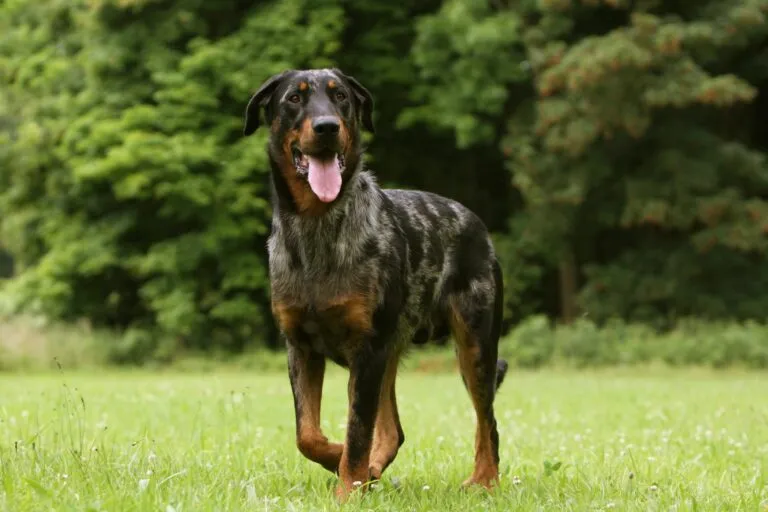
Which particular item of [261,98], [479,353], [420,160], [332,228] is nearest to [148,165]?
[420,160]

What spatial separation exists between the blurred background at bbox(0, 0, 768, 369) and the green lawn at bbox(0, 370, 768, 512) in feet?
33.3

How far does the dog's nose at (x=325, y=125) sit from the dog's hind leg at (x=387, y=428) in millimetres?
1369

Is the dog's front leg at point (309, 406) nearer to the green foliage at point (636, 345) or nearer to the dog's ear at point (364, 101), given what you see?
the dog's ear at point (364, 101)

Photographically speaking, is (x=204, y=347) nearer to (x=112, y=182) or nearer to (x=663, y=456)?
(x=112, y=182)

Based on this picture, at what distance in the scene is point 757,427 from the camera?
955cm

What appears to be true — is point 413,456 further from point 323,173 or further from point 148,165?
point 148,165

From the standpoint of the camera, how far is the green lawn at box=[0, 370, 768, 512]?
186 inches

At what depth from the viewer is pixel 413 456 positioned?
22.5 feet

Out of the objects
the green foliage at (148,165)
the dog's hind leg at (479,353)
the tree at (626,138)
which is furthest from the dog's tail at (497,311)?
the green foliage at (148,165)

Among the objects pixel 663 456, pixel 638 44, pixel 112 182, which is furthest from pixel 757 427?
pixel 112 182

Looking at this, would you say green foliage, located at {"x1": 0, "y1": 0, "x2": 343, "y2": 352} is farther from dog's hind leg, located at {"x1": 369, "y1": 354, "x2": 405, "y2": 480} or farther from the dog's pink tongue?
the dog's pink tongue

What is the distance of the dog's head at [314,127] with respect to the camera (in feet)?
17.0

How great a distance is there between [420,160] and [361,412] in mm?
24127

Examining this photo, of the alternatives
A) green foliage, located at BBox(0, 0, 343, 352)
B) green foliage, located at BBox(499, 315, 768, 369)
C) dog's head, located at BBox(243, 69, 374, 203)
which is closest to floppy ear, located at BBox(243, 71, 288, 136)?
dog's head, located at BBox(243, 69, 374, 203)
